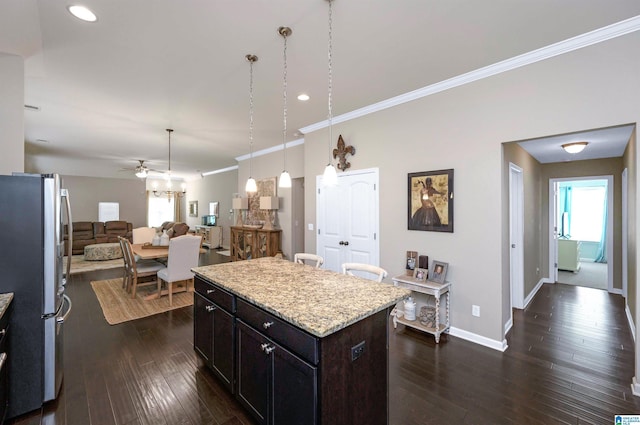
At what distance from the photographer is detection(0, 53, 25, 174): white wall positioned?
245 cm

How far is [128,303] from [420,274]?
439cm

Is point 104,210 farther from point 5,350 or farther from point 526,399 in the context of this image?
point 526,399

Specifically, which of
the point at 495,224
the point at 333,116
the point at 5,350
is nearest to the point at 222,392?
the point at 5,350

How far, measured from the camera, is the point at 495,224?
289 centimetres


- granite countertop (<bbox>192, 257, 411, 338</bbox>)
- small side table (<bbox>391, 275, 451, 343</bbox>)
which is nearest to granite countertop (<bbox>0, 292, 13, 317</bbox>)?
granite countertop (<bbox>192, 257, 411, 338</bbox>)

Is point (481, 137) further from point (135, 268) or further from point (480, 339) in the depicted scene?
point (135, 268)

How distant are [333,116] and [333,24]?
213 cm

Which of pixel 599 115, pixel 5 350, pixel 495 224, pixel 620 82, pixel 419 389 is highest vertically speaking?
pixel 620 82

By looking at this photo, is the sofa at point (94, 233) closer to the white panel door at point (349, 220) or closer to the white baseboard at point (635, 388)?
the white panel door at point (349, 220)

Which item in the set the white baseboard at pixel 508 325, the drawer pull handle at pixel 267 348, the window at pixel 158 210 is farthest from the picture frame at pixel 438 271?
the window at pixel 158 210

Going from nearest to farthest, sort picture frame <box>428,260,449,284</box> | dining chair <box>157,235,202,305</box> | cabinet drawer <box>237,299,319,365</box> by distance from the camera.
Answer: cabinet drawer <box>237,299,319,365</box> → picture frame <box>428,260,449,284</box> → dining chair <box>157,235,202,305</box>

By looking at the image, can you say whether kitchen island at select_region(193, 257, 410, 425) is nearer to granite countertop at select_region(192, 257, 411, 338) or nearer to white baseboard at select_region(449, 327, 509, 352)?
granite countertop at select_region(192, 257, 411, 338)

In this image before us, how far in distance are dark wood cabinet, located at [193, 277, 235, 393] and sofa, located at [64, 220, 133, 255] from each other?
24.8 feet

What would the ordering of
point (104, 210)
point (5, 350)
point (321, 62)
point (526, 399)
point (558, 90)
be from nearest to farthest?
point (5, 350), point (526, 399), point (558, 90), point (321, 62), point (104, 210)
